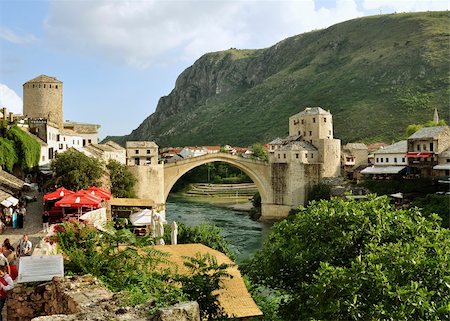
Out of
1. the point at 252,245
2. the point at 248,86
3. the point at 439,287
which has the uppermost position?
the point at 248,86

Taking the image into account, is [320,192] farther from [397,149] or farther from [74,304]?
[74,304]

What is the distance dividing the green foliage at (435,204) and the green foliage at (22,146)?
2744 cm

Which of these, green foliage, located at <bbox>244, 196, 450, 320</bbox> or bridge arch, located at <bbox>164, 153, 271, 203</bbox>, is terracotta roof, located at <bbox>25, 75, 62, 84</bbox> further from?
green foliage, located at <bbox>244, 196, 450, 320</bbox>

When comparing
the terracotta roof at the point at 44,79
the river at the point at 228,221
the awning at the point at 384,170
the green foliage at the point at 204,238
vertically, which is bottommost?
the river at the point at 228,221

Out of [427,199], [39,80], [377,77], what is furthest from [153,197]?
[377,77]

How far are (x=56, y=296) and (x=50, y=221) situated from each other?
1211 centimetres

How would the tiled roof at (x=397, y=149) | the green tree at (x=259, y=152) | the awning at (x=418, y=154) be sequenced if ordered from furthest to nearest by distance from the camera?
1. the green tree at (x=259, y=152)
2. the tiled roof at (x=397, y=149)
3. the awning at (x=418, y=154)

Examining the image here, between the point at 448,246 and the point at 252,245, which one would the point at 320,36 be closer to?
the point at 252,245

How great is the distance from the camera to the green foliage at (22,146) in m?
29.2

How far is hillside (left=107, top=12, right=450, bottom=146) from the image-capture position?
268 feet

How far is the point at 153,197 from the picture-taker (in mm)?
41906

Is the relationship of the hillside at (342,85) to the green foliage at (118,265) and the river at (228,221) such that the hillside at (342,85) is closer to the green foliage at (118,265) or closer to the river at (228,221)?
the river at (228,221)

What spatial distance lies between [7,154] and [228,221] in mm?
23678

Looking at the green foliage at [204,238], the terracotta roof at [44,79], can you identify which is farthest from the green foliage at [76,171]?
the terracotta roof at [44,79]
